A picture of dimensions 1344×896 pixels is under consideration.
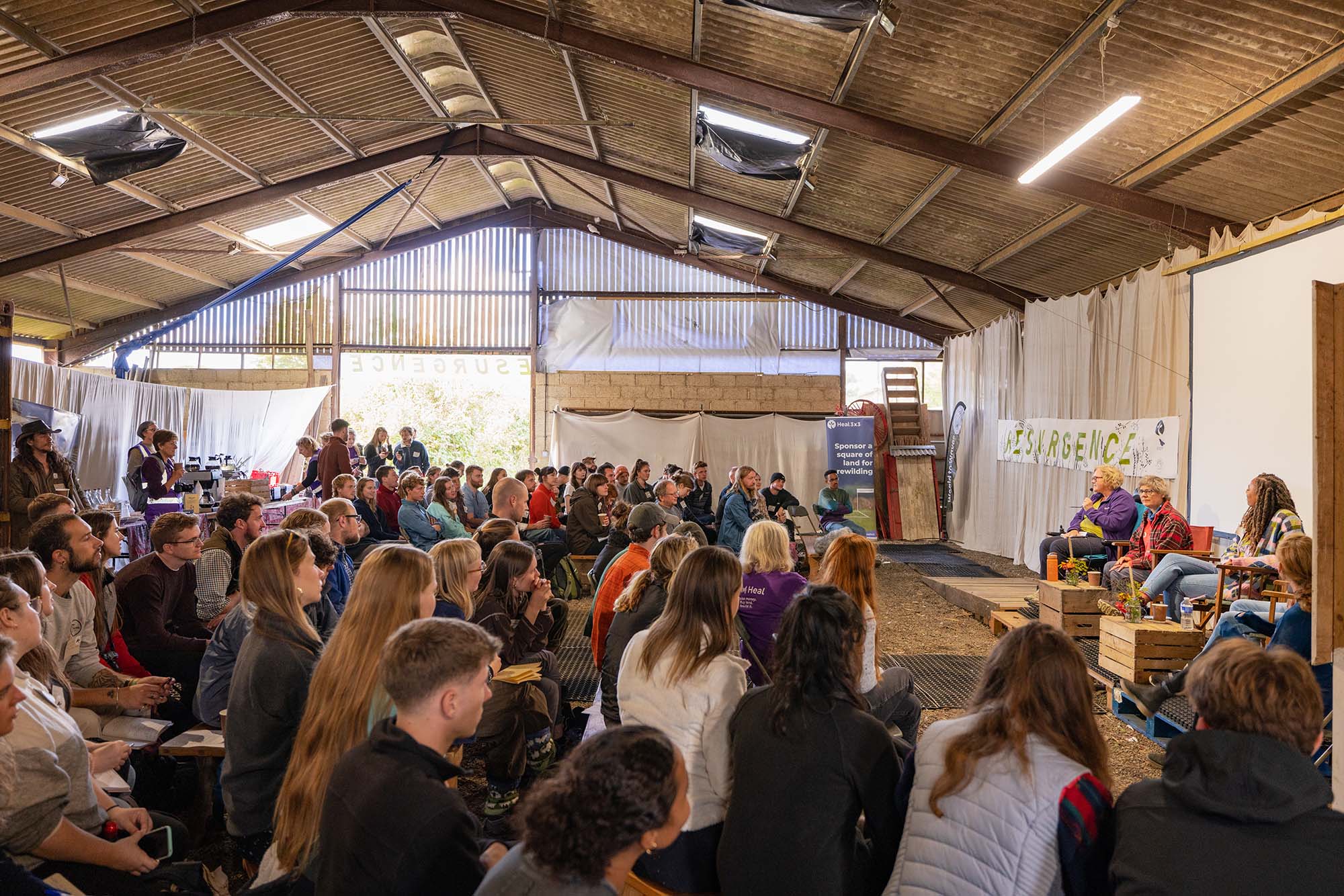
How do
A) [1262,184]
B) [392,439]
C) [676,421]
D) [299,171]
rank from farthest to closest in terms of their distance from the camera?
[392,439] < [676,421] < [299,171] < [1262,184]

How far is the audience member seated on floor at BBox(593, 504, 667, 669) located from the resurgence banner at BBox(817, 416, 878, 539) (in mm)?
9137

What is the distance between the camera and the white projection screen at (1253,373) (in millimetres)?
5836

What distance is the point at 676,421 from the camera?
1479cm

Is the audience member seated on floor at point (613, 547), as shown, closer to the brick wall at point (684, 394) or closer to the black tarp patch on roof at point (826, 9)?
the black tarp patch on roof at point (826, 9)

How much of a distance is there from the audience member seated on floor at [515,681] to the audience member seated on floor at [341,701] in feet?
3.56

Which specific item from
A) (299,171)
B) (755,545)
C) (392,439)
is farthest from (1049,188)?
(392,439)

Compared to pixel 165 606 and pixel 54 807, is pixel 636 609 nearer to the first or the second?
pixel 54 807

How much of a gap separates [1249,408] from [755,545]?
183 inches

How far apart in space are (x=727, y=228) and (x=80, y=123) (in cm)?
720

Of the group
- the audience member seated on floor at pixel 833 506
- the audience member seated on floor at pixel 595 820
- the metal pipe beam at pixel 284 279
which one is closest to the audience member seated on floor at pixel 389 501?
the audience member seated on floor at pixel 833 506

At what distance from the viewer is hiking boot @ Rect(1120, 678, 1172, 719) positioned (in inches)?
→ 169

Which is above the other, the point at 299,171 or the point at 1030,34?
the point at 299,171

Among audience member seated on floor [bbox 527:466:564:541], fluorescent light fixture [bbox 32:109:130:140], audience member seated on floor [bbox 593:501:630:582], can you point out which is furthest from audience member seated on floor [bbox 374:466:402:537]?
fluorescent light fixture [bbox 32:109:130:140]

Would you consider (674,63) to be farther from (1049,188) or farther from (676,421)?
(676,421)
